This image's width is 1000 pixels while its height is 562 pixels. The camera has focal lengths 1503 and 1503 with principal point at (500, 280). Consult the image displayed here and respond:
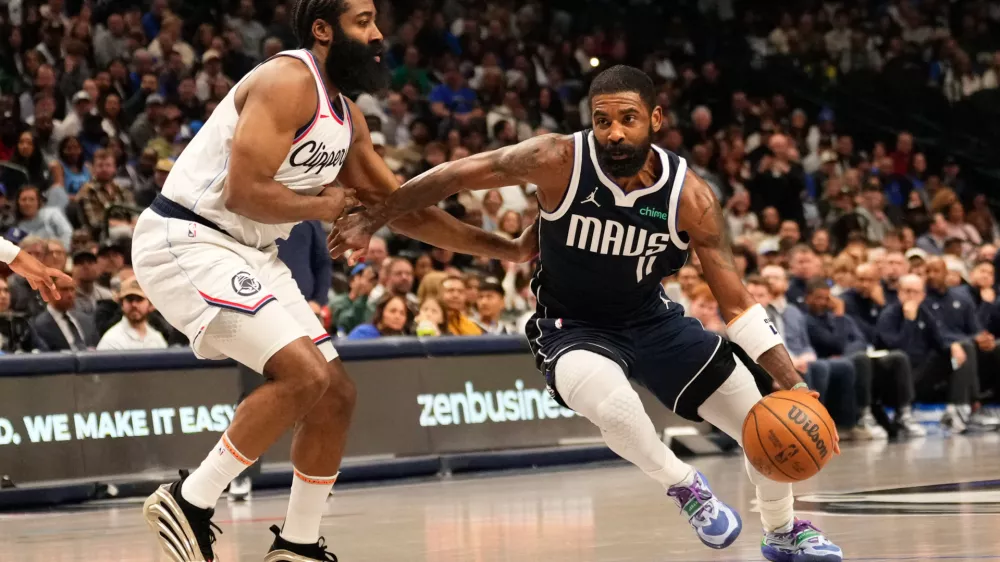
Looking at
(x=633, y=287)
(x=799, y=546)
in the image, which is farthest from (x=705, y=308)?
(x=799, y=546)

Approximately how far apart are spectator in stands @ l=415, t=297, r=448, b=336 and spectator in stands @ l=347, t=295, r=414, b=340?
0.73 feet

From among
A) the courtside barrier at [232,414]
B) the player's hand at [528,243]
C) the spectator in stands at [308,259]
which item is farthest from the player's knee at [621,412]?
the courtside barrier at [232,414]

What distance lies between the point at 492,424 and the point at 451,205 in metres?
3.61

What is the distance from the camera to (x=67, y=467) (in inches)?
368

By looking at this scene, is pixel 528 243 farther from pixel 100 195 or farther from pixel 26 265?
pixel 100 195

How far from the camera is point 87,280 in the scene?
35.7ft

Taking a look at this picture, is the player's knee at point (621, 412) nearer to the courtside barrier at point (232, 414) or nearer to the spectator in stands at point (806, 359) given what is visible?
the courtside barrier at point (232, 414)

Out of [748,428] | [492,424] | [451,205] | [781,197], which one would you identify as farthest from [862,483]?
[781,197]

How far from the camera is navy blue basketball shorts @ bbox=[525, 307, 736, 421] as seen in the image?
5.90 m

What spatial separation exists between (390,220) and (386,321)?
194 inches

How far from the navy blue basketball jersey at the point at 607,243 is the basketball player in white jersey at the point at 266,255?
858mm

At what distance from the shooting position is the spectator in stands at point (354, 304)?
11.9 meters

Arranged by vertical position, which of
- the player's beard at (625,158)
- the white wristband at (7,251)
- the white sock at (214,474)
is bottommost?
the white sock at (214,474)

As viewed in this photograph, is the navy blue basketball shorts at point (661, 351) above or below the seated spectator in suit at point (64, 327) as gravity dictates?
above
